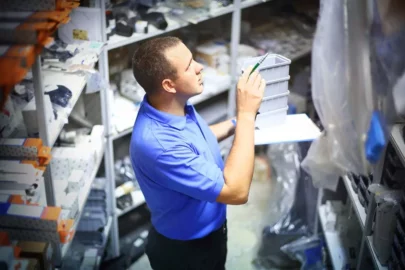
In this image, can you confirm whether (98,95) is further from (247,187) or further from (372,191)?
(372,191)

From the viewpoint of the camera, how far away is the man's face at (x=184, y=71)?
170 centimetres

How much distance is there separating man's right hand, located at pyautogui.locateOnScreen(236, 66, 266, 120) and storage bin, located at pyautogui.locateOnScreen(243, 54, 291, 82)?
129 mm

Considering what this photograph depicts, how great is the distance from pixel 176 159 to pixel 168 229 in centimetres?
43

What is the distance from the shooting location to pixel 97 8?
2.13 metres

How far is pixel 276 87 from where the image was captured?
6.28 ft

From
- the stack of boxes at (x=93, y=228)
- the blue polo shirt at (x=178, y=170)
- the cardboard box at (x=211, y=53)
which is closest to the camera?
the blue polo shirt at (x=178, y=170)

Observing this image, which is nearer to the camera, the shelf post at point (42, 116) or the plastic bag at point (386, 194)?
the shelf post at point (42, 116)

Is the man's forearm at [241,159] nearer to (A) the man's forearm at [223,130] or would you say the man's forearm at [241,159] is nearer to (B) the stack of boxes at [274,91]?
(B) the stack of boxes at [274,91]

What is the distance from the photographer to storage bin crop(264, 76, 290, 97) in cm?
189

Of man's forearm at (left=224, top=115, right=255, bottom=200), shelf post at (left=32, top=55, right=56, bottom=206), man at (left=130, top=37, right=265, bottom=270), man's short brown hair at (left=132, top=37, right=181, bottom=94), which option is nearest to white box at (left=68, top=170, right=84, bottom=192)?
shelf post at (left=32, top=55, right=56, bottom=206)

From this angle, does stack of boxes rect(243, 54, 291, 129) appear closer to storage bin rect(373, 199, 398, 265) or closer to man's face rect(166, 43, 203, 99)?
man's face rect(166, 43, 203, 99)

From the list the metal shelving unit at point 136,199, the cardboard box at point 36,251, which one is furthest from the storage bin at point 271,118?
the metal shelving unit at point 136,199

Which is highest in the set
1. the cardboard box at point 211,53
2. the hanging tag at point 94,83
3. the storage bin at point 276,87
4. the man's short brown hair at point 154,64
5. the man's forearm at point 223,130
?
the man's short brown hair at point 154,64

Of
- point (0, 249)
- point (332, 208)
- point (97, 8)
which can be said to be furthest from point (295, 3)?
point (0, 249)
